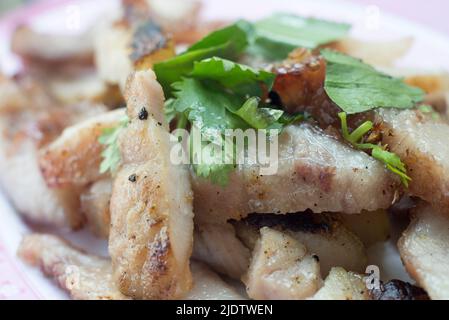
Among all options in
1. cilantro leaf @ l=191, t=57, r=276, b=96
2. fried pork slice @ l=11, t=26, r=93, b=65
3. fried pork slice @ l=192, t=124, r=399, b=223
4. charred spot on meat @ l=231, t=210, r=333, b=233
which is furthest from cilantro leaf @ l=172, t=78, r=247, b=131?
fried pork slice @ l=11, t=26, r=93, b=65

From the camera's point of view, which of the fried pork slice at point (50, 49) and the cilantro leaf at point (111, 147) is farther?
the fried pork slice at point (50, 49)

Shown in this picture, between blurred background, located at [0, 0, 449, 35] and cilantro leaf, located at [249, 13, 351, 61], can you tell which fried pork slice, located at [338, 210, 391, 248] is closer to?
cilantro leaf, located at [249, 13, 351, 61]

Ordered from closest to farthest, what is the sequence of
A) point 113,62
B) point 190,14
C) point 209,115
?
point 209,115
point 113,62
point 190,14

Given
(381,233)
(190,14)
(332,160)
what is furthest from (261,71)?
(190,14)

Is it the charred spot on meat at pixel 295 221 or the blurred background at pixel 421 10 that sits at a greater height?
the charred spot on meat at pixel 295 221

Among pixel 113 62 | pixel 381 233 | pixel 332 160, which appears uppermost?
pixel 332 160

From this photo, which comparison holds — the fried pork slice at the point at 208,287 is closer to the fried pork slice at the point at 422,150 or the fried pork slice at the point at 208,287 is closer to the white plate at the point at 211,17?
the white plate at the point at 211,17

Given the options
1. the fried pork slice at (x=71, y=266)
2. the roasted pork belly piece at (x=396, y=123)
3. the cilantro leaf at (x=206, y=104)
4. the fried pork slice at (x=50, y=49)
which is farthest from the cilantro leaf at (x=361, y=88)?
the fried pork slice at (x=50, y=49)
